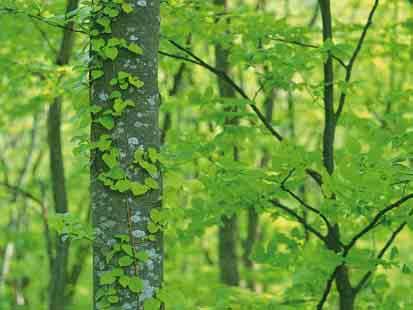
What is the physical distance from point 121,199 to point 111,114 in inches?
11.8

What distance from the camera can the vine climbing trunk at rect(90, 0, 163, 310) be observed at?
248cm

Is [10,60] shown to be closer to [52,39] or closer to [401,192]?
[52,39]

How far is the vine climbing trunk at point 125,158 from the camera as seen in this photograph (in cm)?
248

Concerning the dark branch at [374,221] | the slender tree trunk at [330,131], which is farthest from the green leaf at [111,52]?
the slender tree trunk at [330,131]

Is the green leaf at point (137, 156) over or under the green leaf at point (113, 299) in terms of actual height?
over

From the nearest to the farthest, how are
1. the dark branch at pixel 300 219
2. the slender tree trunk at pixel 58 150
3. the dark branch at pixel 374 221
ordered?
1. the dark branch at pixel 374 221
2. the dark branch at pixel 300 219
3. the slender tree trunk at pixel 58 150

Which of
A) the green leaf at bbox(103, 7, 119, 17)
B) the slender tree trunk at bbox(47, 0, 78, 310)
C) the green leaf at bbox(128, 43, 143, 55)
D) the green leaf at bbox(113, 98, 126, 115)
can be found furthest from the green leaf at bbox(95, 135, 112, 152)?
the slender tree trunk at bbox(47, 0, 78, 310)

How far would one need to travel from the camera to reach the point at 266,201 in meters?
3.37

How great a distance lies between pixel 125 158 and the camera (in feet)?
8.18

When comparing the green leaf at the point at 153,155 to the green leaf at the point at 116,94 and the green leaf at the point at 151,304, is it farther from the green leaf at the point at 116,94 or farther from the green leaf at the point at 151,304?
the green leaf at the point at 151,304

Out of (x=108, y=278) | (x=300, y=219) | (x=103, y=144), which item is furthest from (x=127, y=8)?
(x=300, y=219)

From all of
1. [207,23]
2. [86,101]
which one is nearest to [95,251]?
[86,101]

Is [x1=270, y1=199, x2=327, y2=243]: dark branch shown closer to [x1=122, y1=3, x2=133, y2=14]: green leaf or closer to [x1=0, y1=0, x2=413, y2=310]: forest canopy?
[x1=0, y1=0, x2=413, y2=310]: forest canopy

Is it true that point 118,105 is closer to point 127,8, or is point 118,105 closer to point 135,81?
point 135,81
